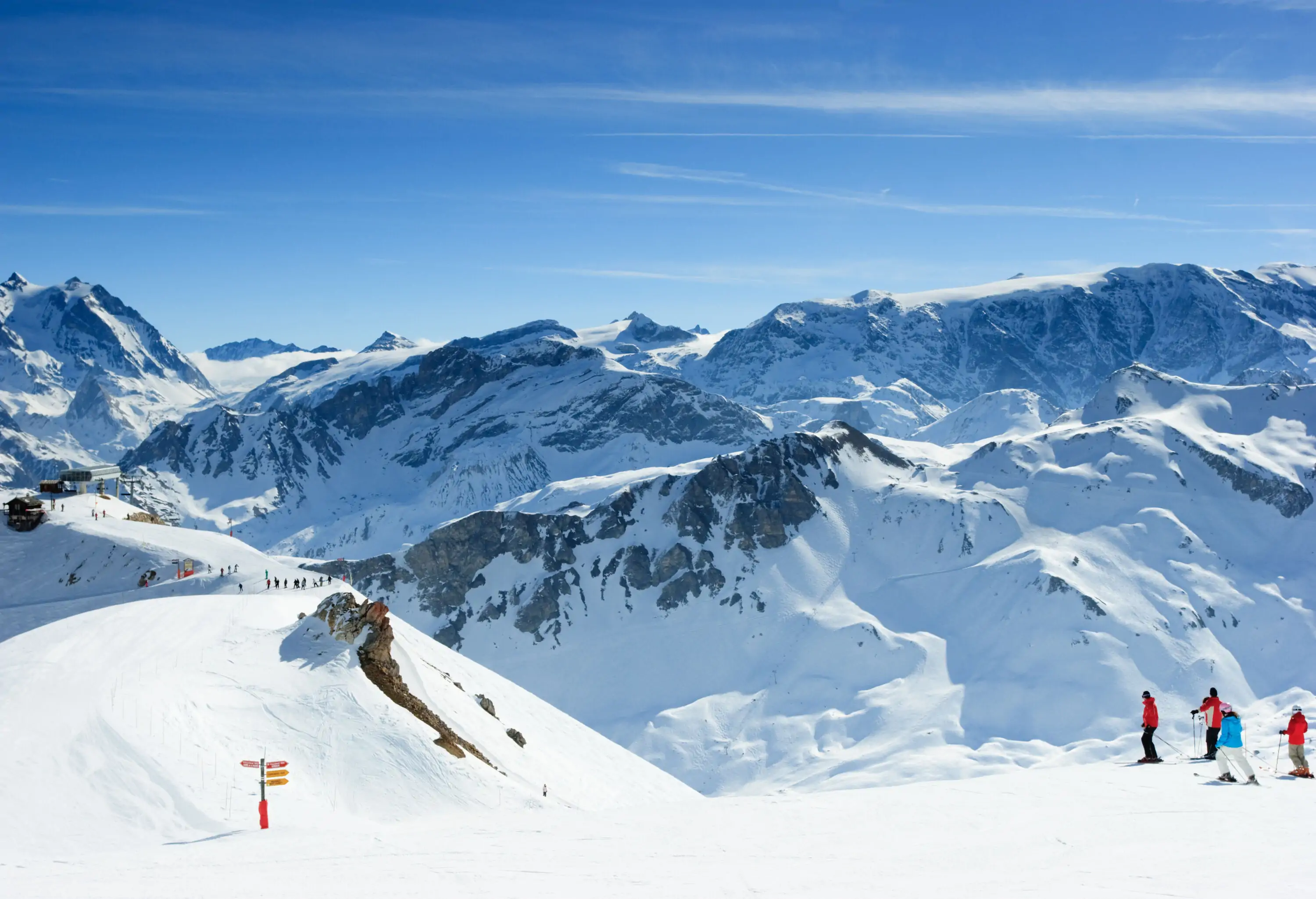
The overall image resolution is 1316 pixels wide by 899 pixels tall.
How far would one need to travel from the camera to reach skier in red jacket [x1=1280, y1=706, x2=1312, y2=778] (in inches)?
1139

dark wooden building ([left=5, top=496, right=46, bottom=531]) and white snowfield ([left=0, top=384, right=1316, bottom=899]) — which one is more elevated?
dark wooden building ([left=5, top=496, right=46, bottom=531])

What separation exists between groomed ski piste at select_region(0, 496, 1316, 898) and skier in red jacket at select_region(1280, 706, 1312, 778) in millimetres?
858

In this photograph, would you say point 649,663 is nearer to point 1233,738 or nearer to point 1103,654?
point 1103,654

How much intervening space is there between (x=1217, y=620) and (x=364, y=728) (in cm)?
18127

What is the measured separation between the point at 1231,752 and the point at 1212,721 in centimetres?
209

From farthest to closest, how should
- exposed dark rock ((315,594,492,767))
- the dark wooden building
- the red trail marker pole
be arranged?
the dark wooden building < exposed dark rock ((315,594,492,767)) < the red trail marker pole

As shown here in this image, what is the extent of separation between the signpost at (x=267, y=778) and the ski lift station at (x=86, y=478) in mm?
92810

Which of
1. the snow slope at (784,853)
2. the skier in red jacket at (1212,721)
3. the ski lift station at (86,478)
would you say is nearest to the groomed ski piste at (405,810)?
the snow slope at (784,853)

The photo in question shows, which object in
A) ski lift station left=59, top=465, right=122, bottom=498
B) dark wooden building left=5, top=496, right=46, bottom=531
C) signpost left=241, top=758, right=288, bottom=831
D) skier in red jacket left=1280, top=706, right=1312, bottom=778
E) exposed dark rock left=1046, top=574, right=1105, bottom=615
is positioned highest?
ski lift station left=59, top=465, right=122, bottom=498

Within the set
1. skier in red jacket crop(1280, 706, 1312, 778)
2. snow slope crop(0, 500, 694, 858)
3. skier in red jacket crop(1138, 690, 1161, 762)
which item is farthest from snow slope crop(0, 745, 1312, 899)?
skier in red jacket crop(1138, 690, 1161, 762)

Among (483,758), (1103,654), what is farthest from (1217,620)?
(483,758)

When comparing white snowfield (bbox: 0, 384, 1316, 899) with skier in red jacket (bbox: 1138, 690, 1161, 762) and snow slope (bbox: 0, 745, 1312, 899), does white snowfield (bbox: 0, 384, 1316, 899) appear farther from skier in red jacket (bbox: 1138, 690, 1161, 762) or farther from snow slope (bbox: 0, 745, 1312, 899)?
skier in red jacket (bbox: 1138, 690, 1161, 762)

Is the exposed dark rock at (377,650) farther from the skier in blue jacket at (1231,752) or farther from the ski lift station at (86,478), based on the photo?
the ski lift station at (86,478)

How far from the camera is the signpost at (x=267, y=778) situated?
97.6 feet
